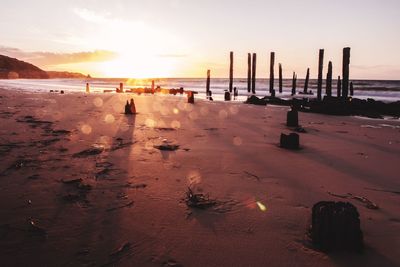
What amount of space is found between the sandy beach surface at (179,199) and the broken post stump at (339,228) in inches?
3.4

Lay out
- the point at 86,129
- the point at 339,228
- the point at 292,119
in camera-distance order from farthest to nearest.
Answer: the point at 292,119 < the point at 86,129 < the point at 339,228

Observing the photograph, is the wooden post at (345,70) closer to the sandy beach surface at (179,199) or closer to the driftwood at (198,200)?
the sandy beach surface at (179,199)

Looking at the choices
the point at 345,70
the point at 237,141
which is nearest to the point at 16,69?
the point at 345,70

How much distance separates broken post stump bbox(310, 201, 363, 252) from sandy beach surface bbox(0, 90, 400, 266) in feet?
0.29

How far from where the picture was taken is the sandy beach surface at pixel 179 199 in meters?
2.52

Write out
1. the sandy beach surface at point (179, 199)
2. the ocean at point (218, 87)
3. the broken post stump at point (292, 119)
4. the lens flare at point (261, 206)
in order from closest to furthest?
the sandy beach surface at point (179, 199)
the lens flare at point (261, 206)
the broken post stump at point (292, 119)
the ocean at point (218, 87)

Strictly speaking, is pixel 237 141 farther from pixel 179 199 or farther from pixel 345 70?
pixel 345 70

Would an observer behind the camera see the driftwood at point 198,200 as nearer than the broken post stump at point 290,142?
Yes

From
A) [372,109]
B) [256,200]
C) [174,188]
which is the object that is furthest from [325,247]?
[372,109]

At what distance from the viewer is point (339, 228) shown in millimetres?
2604

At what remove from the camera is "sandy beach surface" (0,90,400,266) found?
99.2 inches

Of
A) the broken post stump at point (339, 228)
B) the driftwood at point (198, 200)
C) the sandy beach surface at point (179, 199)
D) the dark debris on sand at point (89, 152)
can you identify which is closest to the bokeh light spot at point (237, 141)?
the sandy beach surface at point (179, 199)

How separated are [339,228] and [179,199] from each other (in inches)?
66.2

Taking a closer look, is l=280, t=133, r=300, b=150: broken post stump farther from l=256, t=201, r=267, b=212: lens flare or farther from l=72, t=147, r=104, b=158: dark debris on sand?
l=72, t=147, r=104, b=158: dark debris on sand
